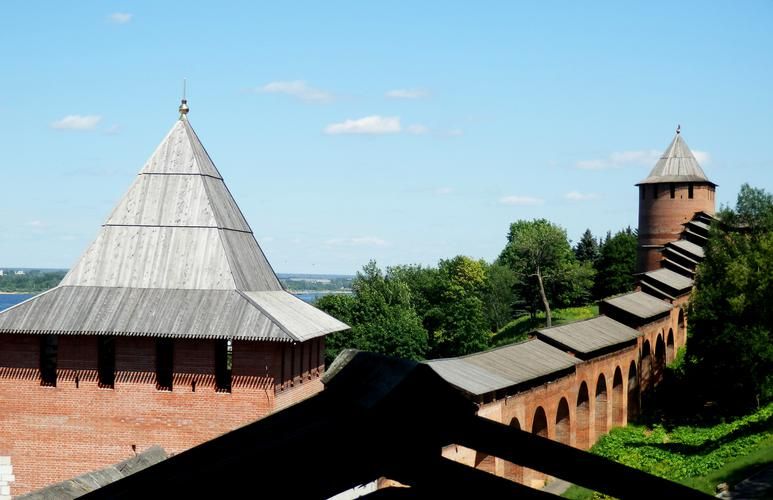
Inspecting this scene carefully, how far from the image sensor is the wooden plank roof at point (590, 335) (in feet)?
73.0

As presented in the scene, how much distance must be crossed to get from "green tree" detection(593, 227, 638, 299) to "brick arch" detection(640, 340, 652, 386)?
25579 mm

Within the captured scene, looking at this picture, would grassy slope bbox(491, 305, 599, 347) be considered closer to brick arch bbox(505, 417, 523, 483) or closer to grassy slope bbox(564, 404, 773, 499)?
grassy slope bbox(564, 404, 773, 499)

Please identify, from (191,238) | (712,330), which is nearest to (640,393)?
(712,330)

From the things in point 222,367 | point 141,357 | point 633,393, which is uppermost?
point 141,357

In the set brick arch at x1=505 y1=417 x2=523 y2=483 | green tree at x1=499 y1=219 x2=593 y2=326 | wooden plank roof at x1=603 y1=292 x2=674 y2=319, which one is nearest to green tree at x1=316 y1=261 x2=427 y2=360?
green tree at x1=499 y1=219 x2=593 y2=326

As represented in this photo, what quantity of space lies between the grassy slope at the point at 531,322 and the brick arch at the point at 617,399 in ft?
75.3

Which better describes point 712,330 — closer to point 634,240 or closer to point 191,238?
point 191,238

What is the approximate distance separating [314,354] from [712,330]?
14273 millimetres

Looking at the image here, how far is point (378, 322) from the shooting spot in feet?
139

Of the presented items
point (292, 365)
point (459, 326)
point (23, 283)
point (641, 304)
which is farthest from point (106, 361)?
point (23, 283)

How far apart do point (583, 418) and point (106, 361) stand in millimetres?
12267

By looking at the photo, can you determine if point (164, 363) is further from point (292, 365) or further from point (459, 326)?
point (459, 326)

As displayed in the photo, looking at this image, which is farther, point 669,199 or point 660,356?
point 669,199

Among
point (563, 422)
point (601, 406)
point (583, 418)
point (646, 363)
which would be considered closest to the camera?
point (563, 422)
